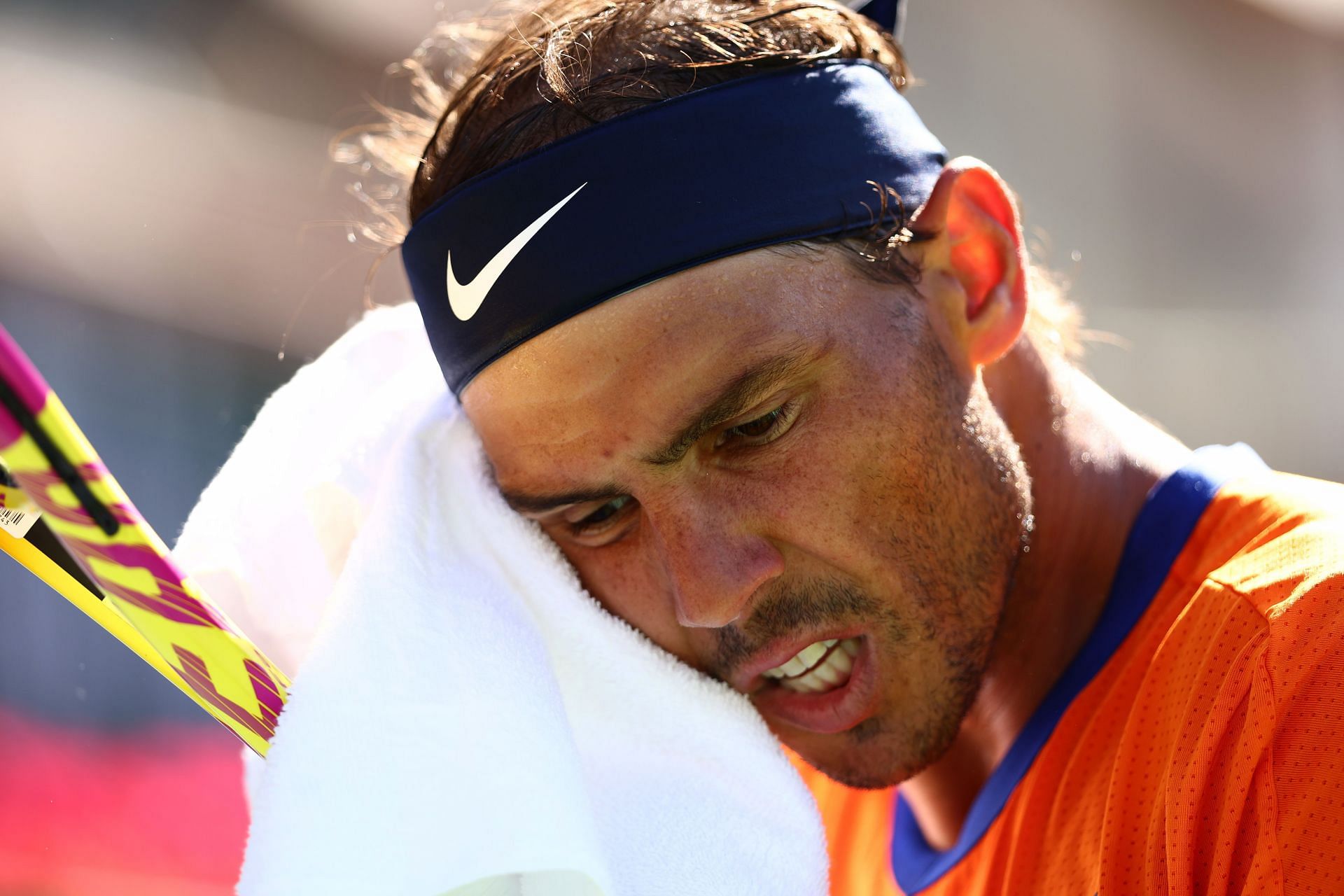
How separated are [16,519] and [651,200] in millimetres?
682

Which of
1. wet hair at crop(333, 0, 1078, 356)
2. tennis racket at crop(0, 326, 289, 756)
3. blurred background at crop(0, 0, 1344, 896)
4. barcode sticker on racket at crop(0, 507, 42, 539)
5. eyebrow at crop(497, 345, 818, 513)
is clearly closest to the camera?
tennis racket at crop(0, 326, 289, 756)

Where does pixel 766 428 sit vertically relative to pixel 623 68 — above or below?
below

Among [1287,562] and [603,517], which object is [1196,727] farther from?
[603,517]

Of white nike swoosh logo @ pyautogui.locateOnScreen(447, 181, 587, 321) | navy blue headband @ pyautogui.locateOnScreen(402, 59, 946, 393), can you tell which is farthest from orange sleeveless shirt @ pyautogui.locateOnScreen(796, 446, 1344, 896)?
white nike swoosh logo @ pyautogui.locateOnScreen(447, 181, 587, 321)

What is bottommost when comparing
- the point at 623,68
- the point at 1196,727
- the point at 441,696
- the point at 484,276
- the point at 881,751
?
the point at 881,751

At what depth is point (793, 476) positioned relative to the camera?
1.17 meters

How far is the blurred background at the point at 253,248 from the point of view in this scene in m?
1.76

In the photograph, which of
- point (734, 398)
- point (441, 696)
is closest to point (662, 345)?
point (734, 398)

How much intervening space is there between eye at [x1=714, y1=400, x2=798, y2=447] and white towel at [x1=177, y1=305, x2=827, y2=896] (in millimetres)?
297

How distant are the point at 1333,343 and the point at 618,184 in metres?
4.65

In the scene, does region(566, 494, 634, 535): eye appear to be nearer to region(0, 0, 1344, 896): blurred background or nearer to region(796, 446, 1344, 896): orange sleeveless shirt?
region(796, 446, 1344, 896): orange sleeveless shirt

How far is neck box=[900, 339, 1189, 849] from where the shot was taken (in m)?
1.28

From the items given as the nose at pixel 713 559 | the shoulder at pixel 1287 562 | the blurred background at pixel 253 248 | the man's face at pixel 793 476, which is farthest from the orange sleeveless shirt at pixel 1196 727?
the blurred background at pixel 253 248

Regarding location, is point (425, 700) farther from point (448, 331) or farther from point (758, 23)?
point (758, 23)
